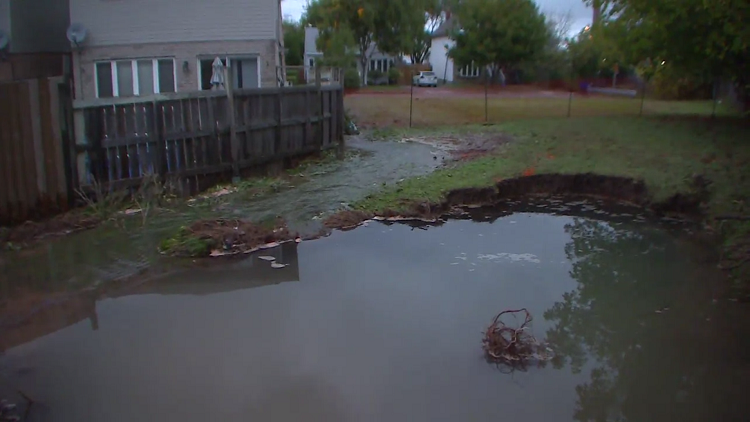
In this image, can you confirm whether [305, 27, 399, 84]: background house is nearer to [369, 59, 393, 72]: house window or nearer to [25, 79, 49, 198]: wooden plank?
[369, 59, 393, 72]: house window

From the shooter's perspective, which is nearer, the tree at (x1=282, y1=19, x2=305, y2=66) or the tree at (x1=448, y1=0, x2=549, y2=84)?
the tree at (x1=448, y1=0, x2=549, y2=84)

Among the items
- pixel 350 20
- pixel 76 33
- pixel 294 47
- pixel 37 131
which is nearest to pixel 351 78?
pixel 350 20

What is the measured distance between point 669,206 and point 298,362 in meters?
7.80

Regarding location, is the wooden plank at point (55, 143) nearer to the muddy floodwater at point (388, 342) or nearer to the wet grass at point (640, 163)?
the muddy floodwater at point (388, 342)

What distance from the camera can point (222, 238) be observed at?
26.5 feet

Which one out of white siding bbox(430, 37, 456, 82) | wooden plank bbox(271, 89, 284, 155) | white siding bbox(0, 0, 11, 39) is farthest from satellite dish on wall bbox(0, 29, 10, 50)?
white siding bbox(430, 37, 456, 82)

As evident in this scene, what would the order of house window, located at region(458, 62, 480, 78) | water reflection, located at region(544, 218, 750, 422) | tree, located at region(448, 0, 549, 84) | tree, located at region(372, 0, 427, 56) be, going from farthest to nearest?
house window, located at region(458, 62, 480, 78), tree, located at region(372, 0, 427, 56), tree, located at region(448, 0, 549, 84), water reflection, located at region(544, 218, 750, 422)

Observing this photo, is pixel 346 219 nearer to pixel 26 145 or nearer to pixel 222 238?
pixel 222 238

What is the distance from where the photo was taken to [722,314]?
6.56m

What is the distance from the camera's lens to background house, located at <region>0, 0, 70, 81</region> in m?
18.4

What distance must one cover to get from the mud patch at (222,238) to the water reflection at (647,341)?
3670mm

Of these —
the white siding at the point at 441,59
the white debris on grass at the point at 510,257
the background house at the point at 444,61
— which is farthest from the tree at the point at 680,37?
the white siding at the point at 441,59

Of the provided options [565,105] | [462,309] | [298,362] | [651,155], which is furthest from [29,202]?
[565,105]

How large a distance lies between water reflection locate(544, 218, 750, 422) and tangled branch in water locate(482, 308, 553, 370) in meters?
0.20
